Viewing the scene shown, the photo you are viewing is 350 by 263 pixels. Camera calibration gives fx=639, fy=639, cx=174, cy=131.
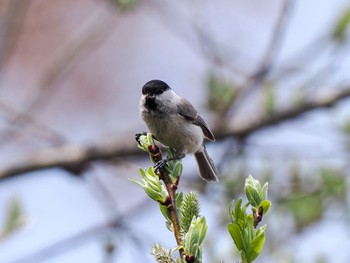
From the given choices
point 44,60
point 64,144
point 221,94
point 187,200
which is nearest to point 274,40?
point 221,94

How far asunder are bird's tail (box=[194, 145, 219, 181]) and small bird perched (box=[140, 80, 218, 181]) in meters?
0.03

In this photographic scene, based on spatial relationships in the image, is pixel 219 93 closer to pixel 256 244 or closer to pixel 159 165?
pixel 159 165

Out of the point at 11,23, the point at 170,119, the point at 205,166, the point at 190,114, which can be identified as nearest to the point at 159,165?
the point at 170,119

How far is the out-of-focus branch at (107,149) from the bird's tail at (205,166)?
0.81 metres

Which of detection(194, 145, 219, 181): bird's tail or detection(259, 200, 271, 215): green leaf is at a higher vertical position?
detection(194, 145, 219, 181): bird's tail

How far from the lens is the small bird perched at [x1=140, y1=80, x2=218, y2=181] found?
2.61 m

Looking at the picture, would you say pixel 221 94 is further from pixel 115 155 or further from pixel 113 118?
pixel 113 118

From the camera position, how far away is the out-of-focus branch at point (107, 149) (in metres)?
3.75

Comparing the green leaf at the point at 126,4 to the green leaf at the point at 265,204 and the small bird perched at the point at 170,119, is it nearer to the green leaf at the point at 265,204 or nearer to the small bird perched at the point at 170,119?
the small bird perched at the point at 170,119

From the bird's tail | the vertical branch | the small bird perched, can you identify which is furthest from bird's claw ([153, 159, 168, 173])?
the bird's tail

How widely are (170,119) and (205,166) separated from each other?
40cm

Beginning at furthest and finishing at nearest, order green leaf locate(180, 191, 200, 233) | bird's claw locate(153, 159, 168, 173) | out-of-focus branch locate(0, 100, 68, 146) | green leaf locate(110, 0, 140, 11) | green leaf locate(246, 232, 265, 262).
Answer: out-of-focus branch locate(0, 100, 68, 146)
green leaf locate(110, 0, 140, 11)
bird's claw locate(153, 159, 168, 173)
green leaf locate(180, 191, 200, 233)
green leaf locate(246, 232, 265, 262)

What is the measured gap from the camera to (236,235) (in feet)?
3.88

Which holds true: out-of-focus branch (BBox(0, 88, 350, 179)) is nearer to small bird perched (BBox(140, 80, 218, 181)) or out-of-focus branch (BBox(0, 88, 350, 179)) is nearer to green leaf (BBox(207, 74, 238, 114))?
green leaf (BBox(207, 74, 238, 114))
